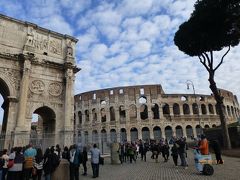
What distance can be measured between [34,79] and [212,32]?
1397 centimetres

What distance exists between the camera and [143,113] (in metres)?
38.3

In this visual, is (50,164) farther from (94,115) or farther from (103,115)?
(103,115)

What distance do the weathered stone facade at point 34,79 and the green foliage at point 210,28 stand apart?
9721mm

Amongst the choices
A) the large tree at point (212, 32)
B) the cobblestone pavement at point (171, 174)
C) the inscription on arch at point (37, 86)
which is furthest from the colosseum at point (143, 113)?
the cobblestone pavement at point (171, 174)

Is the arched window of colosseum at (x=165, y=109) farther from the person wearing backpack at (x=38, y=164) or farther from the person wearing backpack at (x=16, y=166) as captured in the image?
the person wearing backpack at (x=16, y=166)

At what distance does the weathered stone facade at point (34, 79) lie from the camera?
42.5 ft

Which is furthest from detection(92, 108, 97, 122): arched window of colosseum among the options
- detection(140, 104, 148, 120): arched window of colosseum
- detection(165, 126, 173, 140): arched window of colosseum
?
detection(165, 126, 173, 140): arched window of colosseum

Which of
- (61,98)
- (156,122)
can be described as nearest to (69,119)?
(61,98)

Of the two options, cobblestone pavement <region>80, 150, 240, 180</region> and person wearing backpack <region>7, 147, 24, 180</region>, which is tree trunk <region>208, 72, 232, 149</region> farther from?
person wearing backpack <region>7, 147, 24, 180</region>

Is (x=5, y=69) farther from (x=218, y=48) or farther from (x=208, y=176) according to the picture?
(x=218, y=48)

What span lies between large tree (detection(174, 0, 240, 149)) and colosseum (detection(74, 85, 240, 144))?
19.4 m

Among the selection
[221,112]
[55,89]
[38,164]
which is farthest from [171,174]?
[55,89]

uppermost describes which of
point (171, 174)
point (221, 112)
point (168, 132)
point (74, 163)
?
point (221, 112)

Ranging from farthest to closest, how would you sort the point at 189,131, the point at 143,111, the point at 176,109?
1. the point at 143,111
2. the point at 176,109
3. the point at 189,131
